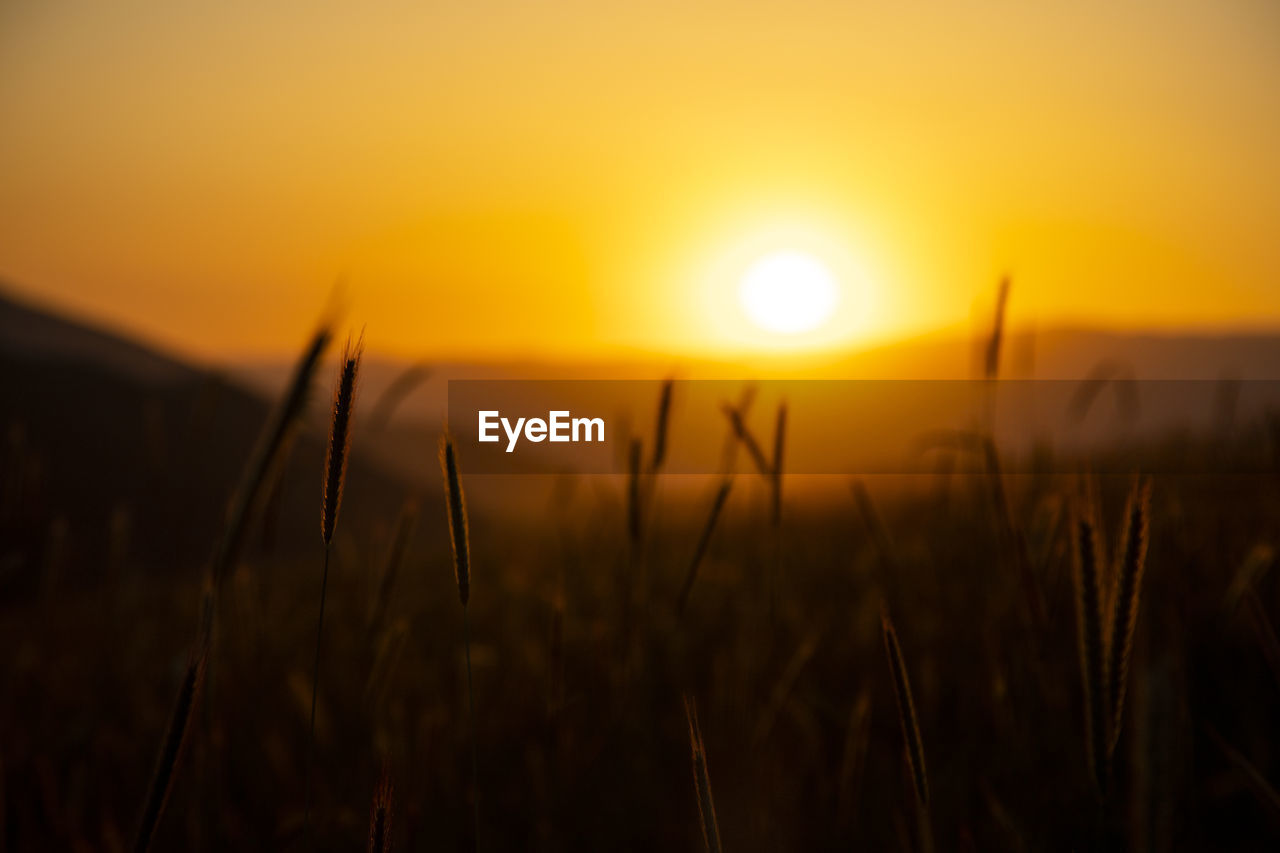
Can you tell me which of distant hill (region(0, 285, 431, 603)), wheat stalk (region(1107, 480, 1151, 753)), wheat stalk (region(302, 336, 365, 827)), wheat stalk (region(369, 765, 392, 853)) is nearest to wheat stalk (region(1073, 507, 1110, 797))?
wheat stalk (region(1107, 480, 1151, 753))

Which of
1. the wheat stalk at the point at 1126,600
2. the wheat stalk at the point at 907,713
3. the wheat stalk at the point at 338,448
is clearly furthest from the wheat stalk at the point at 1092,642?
the wheat stalk at the point at 338,448

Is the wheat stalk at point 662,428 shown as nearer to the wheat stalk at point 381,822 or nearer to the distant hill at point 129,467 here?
the wheat stalk at point 381,822

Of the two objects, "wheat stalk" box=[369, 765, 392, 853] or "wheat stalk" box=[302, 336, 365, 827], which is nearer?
"wheat stalk" box=[369, 765, 392, 853]

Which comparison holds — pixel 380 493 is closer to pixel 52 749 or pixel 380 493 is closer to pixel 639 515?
pixel 52 749

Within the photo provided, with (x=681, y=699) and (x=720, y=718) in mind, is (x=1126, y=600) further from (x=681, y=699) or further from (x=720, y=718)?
(x=681, y=699)

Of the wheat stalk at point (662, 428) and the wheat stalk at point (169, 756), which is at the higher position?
the wheat stalk at point (662, 428)

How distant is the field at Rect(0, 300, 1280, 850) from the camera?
1.29 metres

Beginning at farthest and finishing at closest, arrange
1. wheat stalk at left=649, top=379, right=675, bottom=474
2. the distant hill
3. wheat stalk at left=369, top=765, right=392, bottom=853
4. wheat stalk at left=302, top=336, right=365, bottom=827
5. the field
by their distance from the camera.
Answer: the distant hill < wheat stalk at left=649, top=379, right=675, bottom=474 < the field < wheat stalk at left=302, top=336, right=365, bottom=827 < wheat stalk at left=369, top=765, right=392, bottom=853

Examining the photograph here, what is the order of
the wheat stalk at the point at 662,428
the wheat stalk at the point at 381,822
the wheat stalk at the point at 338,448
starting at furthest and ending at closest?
the wheat stalk at the point at 662,428
the wheat stalk at the point at 338,448
the wheat stalk at the point at 381,822

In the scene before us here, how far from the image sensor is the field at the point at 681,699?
1.29 m

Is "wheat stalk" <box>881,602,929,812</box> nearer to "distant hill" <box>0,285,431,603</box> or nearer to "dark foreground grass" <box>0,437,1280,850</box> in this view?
"dark foreground grass" <box>0,437,1280,850</box>

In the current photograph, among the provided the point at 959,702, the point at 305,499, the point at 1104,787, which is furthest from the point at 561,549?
the point at 305,499

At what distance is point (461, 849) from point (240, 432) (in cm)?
969

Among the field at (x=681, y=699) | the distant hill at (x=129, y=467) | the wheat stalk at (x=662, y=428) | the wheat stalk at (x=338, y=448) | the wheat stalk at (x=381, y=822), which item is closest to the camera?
the wheat stalk at (x=381, y=822)
